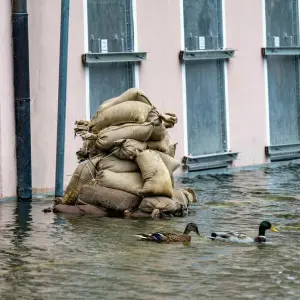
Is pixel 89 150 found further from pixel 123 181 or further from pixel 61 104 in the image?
pixel 61 104

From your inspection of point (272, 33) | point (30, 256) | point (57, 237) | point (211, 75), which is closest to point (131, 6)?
point (211, 75)

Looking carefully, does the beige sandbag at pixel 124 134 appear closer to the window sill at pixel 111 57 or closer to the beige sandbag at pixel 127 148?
the beige sandbag at pixel 127 148

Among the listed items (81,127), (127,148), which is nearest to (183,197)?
(127,148)

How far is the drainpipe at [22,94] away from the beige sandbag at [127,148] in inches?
83.9

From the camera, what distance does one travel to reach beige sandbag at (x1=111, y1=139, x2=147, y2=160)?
16.2 m

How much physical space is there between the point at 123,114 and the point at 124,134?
32 cm

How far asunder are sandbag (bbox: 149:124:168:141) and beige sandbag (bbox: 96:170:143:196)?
21.7 inches

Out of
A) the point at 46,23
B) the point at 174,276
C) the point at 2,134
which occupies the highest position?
the point at 46,23

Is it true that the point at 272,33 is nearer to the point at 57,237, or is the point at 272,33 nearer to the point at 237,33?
the point at 237,33

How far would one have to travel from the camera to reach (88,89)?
19.4 m

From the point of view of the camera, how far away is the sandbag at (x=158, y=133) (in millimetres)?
16438

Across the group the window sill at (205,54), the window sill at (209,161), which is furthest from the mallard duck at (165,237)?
the window sill at (205,54)

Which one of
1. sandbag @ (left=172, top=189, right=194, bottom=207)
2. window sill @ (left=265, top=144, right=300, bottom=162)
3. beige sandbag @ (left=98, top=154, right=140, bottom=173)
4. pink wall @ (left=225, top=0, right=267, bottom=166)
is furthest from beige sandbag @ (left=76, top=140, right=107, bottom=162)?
window sill @ (left=265, top=144, right=300, bottom=162)

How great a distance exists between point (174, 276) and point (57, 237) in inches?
113
